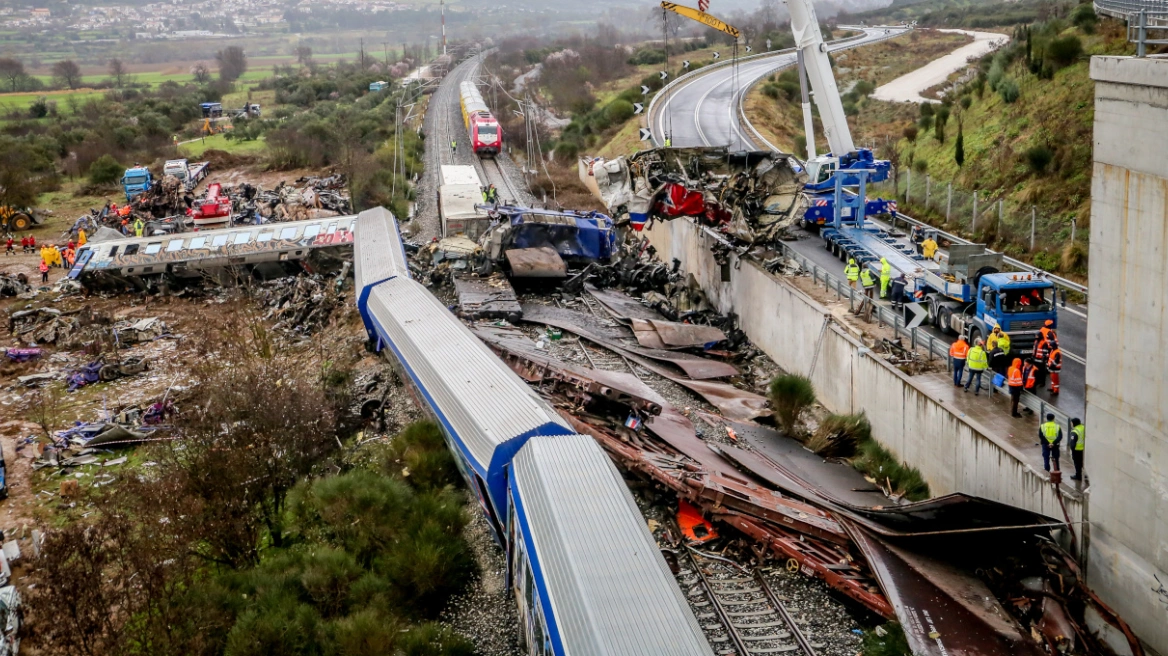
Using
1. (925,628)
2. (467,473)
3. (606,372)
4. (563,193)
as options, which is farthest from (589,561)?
(563,193)

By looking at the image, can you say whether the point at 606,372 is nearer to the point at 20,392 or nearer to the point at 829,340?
the point at 829,340

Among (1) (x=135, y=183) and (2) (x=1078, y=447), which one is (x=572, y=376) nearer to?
(2) (x=1078, y=447)

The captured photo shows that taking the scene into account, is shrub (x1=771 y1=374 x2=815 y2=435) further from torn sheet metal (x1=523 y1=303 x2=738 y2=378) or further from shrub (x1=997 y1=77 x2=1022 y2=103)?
shrub (x1=997 y1=77 x2=1022 y2=103)

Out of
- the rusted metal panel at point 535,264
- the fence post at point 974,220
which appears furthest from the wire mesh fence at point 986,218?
the rusted metal panel at point 535,264

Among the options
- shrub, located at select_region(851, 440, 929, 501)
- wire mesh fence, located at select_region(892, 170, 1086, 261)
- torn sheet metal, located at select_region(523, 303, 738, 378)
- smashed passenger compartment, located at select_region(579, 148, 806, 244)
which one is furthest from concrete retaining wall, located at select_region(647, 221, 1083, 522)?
wire mesh fence, located at select_region(892, 170, 1086, 261)

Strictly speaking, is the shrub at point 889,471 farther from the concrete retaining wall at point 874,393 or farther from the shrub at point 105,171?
the shrub at point 105,171
